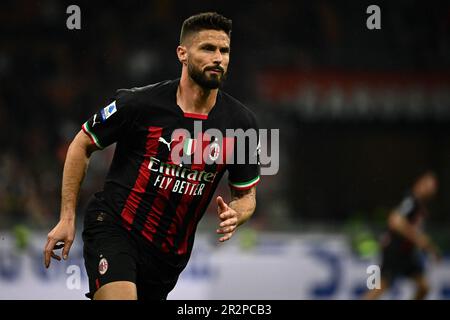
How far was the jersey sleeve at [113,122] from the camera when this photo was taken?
519 centimetres

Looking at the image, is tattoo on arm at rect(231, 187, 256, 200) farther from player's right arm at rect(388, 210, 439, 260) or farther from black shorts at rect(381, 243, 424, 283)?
black shorts at rect(381, 243, 424, 283)

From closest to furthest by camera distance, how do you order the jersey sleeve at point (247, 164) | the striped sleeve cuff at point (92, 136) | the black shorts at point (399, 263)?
the striped sleeve cuff at point (92, 136)
the jersey sleeve at point (247, 164)
the black shorts at point (399, 263)

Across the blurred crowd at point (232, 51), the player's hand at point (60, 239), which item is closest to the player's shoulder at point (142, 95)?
the player's hand at point (60, 239)

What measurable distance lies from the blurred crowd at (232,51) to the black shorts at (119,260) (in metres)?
7.71

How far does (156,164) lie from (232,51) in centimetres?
848

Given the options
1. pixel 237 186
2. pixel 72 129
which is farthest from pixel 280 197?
pixel 237 186

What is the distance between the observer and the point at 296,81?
13953 millimetres

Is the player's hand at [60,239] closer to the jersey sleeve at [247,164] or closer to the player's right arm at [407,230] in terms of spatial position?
the jersey sleeve at [247,164]

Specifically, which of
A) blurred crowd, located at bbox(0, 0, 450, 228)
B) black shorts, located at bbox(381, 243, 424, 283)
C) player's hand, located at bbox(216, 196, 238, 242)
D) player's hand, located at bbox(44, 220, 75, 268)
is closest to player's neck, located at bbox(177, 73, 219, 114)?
player's hand, located at bbox(216, 196, 238, 242)

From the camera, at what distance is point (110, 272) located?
16.4 ft

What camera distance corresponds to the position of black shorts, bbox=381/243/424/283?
10570 millimetres

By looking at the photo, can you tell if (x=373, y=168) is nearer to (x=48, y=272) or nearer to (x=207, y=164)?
(x=48, y=272)

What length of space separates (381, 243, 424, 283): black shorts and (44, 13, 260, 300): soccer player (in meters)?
5.55

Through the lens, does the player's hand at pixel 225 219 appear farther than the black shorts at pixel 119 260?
No
